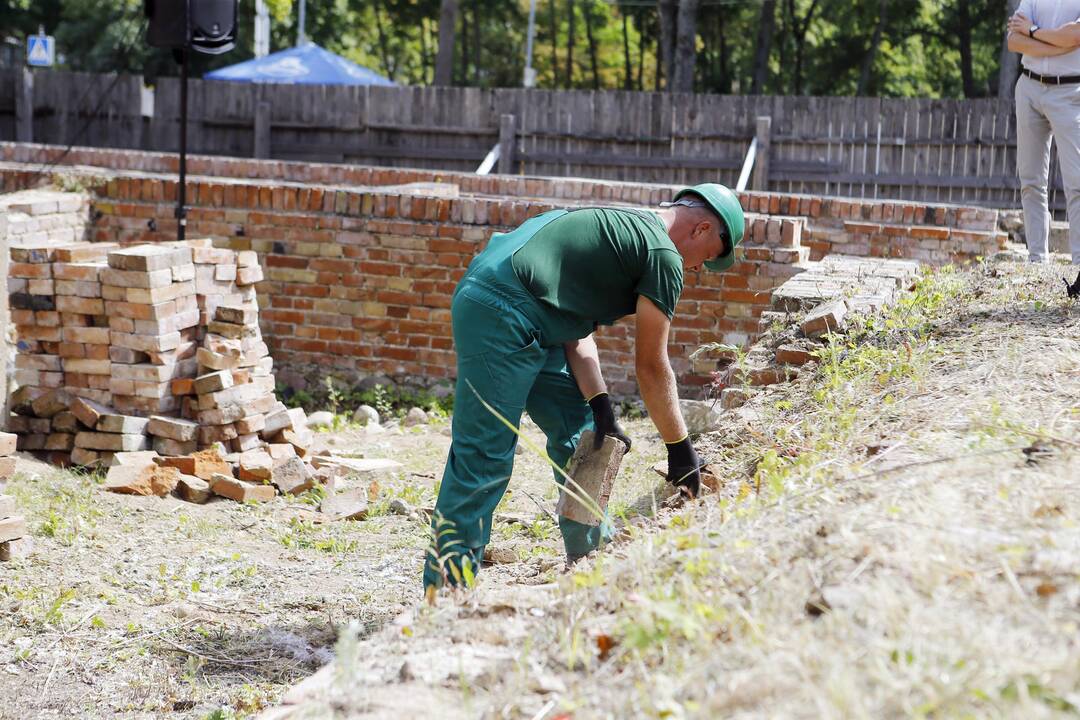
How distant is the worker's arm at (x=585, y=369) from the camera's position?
146 inches

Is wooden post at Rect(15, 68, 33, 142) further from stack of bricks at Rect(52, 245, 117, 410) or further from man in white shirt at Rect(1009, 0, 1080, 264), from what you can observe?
man in white shirt at Rect(1009, 0, 1080, 264)

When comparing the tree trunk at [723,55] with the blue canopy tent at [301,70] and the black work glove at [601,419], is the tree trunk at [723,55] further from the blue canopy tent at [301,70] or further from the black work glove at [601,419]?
the black work glove at [601,419]

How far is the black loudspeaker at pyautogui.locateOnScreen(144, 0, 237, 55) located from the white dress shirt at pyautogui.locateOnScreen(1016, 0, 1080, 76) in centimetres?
543

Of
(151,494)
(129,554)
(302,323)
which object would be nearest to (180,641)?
(129,554)

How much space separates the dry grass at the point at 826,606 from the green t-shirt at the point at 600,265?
68 centimetres

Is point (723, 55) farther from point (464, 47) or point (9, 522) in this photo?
point (9, 522)

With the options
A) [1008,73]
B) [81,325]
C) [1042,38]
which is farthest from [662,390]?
[1008,73]

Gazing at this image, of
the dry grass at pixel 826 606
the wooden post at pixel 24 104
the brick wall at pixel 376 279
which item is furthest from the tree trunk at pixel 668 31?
the dry grass at pixel 826 606

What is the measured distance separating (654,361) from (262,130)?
39.9 feet

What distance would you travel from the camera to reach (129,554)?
14.6 feet

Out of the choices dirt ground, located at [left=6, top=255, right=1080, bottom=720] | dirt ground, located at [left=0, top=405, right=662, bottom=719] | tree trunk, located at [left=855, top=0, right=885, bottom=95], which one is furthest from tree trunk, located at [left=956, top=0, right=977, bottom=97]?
dirt ground, located at [left=0, top=405, right=662, bottom=719]

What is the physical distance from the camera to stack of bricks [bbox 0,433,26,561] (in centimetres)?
426

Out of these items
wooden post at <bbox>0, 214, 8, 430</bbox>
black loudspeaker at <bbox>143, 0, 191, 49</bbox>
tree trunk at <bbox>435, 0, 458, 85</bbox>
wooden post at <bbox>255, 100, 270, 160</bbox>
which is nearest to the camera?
wooden post at <bbox>0, 214, 8, 430</bbox>

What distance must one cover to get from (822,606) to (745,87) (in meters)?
26.3
